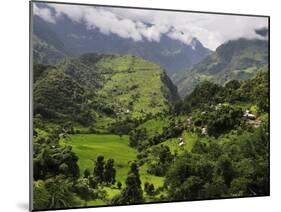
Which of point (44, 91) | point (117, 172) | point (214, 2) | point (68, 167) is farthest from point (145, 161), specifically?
point (214, 2)

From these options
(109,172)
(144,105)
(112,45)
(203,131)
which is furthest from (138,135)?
(112,45)

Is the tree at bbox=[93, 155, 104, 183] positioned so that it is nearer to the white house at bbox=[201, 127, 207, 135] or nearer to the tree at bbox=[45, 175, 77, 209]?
the tree at bbox=[45, 175, 77, 209]

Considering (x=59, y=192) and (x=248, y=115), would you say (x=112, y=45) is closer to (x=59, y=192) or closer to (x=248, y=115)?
(x=59, y=192)

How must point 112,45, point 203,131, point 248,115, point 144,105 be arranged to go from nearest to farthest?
point 112,45, point 144,105, point 203,131, point 248,115

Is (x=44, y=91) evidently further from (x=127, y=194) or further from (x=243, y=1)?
(x=243, y=1)

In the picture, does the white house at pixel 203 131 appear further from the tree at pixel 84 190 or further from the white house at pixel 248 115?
the tree at pixel 84 190
